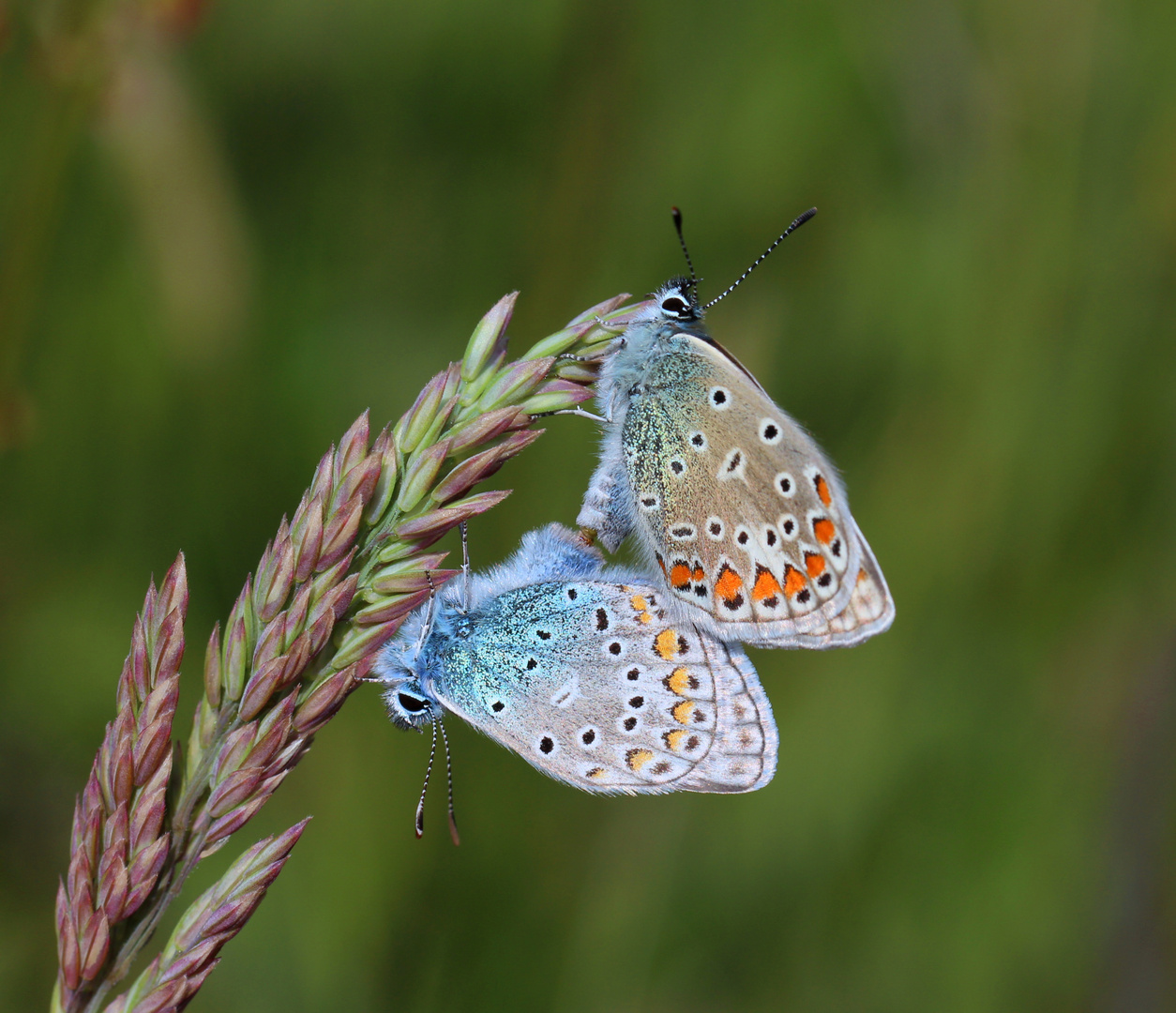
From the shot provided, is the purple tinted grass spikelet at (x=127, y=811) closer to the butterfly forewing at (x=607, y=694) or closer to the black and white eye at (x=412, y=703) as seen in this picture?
the black and white eye at (x=412, y=703)

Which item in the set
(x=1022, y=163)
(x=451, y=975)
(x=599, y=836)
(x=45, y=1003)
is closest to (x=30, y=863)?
(x=45, y=1003)

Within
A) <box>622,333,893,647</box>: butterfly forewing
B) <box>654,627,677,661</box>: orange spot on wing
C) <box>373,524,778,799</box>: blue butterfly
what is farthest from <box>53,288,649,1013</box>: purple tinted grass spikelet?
<box>654,627,677,661</box>: orange spot on wing

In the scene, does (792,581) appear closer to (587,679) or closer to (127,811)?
(587,679)

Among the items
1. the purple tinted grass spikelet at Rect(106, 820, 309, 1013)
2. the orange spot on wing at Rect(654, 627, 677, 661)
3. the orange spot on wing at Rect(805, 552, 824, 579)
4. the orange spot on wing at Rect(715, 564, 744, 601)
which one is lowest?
the purple tinted grass spikelet at Rect(106, 820, 309, 1013)

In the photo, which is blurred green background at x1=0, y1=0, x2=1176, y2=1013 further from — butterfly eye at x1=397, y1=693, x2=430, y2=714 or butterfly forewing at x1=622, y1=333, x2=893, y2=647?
butterfly eye at x1=397, y1=693, x2=430, y2=714

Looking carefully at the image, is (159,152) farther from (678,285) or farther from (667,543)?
(667,543)

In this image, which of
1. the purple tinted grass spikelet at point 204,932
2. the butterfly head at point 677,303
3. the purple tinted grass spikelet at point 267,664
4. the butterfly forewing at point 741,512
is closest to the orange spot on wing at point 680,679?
the butterfly forewing at point 741,512

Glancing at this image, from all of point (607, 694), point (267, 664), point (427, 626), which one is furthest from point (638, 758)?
point (267, 664)
